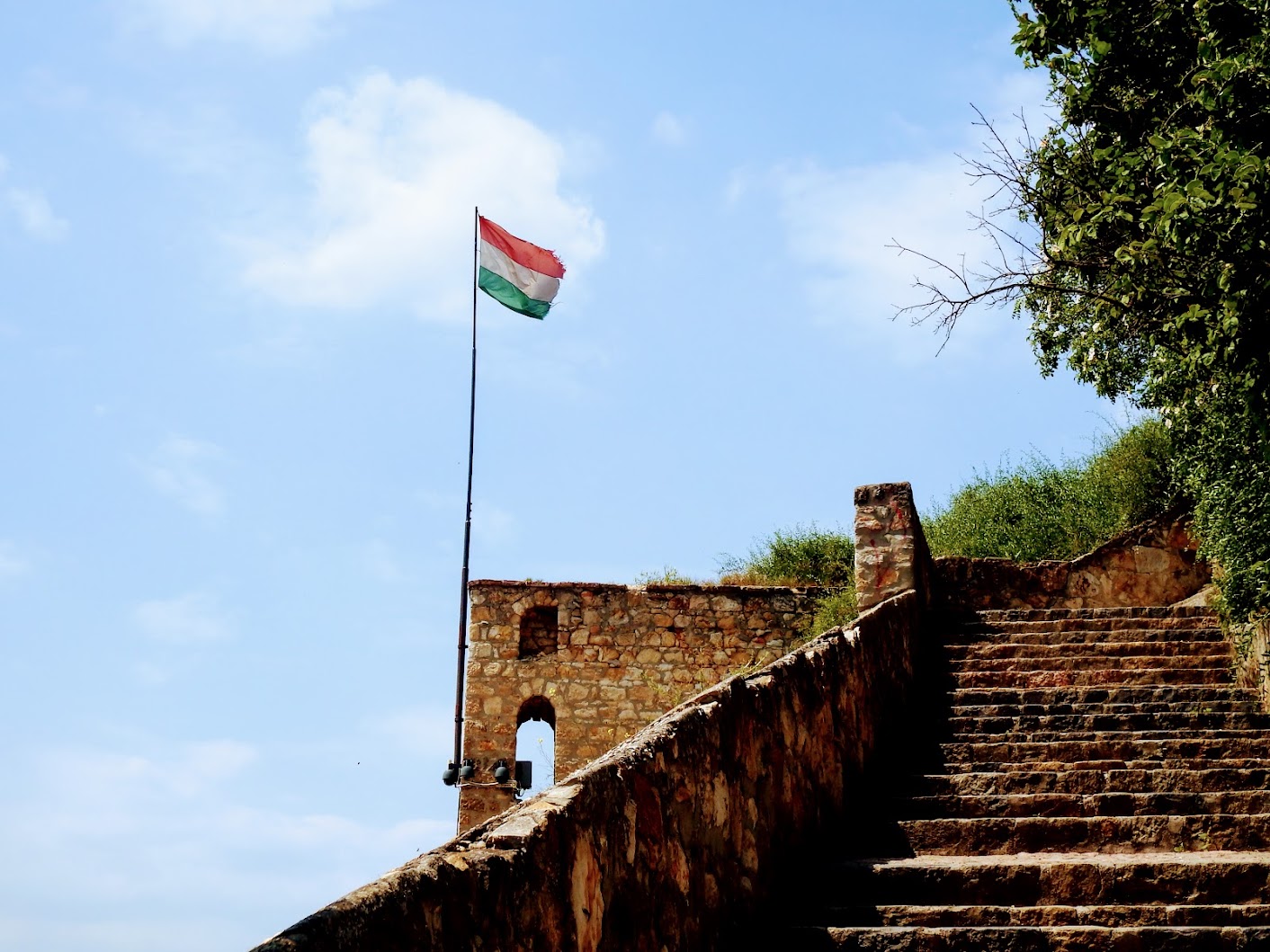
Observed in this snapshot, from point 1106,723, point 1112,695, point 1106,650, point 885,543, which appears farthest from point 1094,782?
point 885,543

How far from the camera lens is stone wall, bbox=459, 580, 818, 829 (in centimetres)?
1480

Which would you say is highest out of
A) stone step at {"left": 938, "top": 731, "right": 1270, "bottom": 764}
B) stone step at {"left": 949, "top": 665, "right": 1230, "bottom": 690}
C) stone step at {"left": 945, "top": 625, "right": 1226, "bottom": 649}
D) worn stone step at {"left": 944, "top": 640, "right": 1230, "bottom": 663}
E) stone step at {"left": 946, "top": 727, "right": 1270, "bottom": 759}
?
stone step at {"left": 945, "top": 625, "right": 1226, "bottom": 649}

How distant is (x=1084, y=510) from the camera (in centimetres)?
1667

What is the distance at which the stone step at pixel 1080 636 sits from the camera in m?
10.1

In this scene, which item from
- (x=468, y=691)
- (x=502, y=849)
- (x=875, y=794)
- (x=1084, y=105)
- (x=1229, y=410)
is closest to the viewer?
(x=502, y=849)

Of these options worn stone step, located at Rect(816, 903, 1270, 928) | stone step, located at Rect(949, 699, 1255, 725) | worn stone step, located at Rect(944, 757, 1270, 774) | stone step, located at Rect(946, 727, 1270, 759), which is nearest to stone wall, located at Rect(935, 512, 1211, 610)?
stone step, located at Rect(949, 699, 1255, 725)

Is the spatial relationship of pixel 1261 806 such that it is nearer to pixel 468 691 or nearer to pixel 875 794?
pixel 875 794

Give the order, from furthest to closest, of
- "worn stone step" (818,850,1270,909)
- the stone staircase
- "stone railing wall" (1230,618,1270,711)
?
"stone railing wall" (1230,618,1270,711) → "worn stone step" (818,850,1270,909) → the stone staircase

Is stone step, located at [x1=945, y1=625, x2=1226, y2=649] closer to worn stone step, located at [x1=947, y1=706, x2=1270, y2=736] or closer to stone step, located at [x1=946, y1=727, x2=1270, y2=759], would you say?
worn stone step, located at [x1=947, y1=706, x2=1270, y2=736]

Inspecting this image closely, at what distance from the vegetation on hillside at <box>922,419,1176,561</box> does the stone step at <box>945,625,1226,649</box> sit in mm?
5435

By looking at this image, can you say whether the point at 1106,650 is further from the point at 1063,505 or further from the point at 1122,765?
the point at 1063,505

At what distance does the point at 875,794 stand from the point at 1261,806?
6.43ft

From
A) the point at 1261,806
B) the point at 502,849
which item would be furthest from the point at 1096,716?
the point at 502,849

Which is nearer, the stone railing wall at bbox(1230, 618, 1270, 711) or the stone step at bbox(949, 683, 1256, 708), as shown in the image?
the stone railing wall at bbox(1230, 618, 1270, 711)
